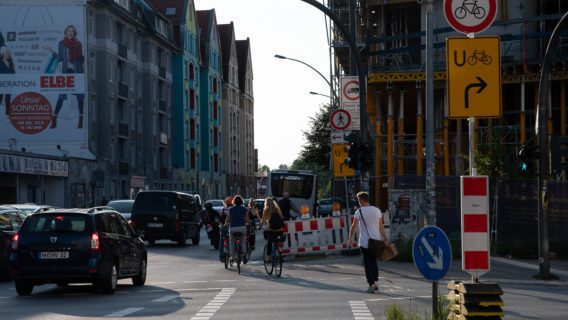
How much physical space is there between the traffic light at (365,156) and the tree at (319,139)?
185ft

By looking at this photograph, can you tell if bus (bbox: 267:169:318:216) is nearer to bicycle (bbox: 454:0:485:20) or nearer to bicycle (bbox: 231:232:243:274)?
bicycle (bbox: 231:232:243:274)

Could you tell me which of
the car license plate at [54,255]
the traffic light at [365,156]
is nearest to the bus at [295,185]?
the traffic light at [365,156]

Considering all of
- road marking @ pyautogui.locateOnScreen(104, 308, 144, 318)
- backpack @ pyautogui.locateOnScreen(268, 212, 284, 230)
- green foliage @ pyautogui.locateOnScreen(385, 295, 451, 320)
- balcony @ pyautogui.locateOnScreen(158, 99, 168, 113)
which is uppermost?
balcony @ pyautogui.locateOnScreen(158, 99, 168, 113)

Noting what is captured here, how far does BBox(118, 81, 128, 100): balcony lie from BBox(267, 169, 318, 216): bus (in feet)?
64.2

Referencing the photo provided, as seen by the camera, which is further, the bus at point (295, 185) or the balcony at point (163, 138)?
the balcony at point (163, 138)

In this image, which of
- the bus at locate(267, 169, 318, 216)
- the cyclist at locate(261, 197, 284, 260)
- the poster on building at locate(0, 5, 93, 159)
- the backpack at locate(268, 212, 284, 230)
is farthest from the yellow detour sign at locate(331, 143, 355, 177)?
the poster on building at locate(0, 5, 93, 159)

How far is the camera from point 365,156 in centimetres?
2805

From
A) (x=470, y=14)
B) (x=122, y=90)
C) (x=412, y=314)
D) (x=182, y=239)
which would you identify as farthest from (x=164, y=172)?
(x=412, y=314)

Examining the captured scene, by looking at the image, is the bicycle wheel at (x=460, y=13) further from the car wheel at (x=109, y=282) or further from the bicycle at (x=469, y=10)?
the car wheel at (x=109, y=282)

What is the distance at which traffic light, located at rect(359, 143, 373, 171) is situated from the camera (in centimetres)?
2794

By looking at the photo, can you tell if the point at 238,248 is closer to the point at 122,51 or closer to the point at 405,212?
the point at 405,212

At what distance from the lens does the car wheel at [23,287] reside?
20000 mm

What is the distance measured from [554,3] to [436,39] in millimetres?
5260

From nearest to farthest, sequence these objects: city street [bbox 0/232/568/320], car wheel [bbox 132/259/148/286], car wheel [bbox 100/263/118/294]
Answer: city street [bbox 0/232/568/320]
car wheel [bbox 100/263/118/294]
car wheel [bbox 132/259/148/286]
